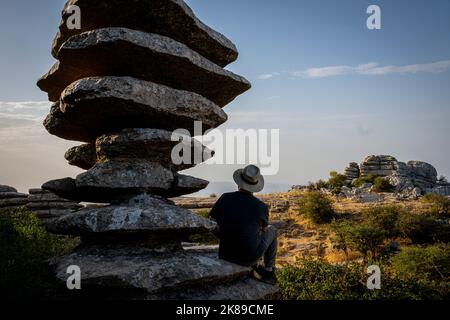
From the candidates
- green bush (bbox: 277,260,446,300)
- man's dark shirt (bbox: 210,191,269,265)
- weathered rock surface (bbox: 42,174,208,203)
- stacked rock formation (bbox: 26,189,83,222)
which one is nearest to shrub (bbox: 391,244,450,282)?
green bush (bbox: 277,260,446,300)

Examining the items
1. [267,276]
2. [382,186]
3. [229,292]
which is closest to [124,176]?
[229,292]

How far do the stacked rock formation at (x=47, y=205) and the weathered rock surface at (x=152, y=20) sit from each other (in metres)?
12.9

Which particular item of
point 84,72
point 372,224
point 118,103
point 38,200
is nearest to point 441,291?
point 118,103

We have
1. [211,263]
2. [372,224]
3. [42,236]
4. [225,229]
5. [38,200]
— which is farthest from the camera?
[372,224]

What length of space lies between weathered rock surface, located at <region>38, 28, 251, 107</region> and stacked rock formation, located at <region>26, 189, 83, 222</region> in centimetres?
1223

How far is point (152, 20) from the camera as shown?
6.38m

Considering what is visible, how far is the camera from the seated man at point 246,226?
6.05m

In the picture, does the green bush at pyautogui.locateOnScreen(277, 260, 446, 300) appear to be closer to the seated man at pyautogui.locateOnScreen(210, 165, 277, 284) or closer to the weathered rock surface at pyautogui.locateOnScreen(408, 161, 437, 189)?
the seated man at pyautogui.locateOnScreen(210, 165, 277, 284)

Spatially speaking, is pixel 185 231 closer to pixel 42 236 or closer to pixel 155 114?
pixel 155 114

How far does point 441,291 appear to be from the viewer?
358 inches

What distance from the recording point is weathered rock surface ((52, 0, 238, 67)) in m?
6.11

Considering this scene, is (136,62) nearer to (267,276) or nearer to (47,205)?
(267,276)

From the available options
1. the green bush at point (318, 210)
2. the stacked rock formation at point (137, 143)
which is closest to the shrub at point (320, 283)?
the stacked rock formation at point (137, 143)
